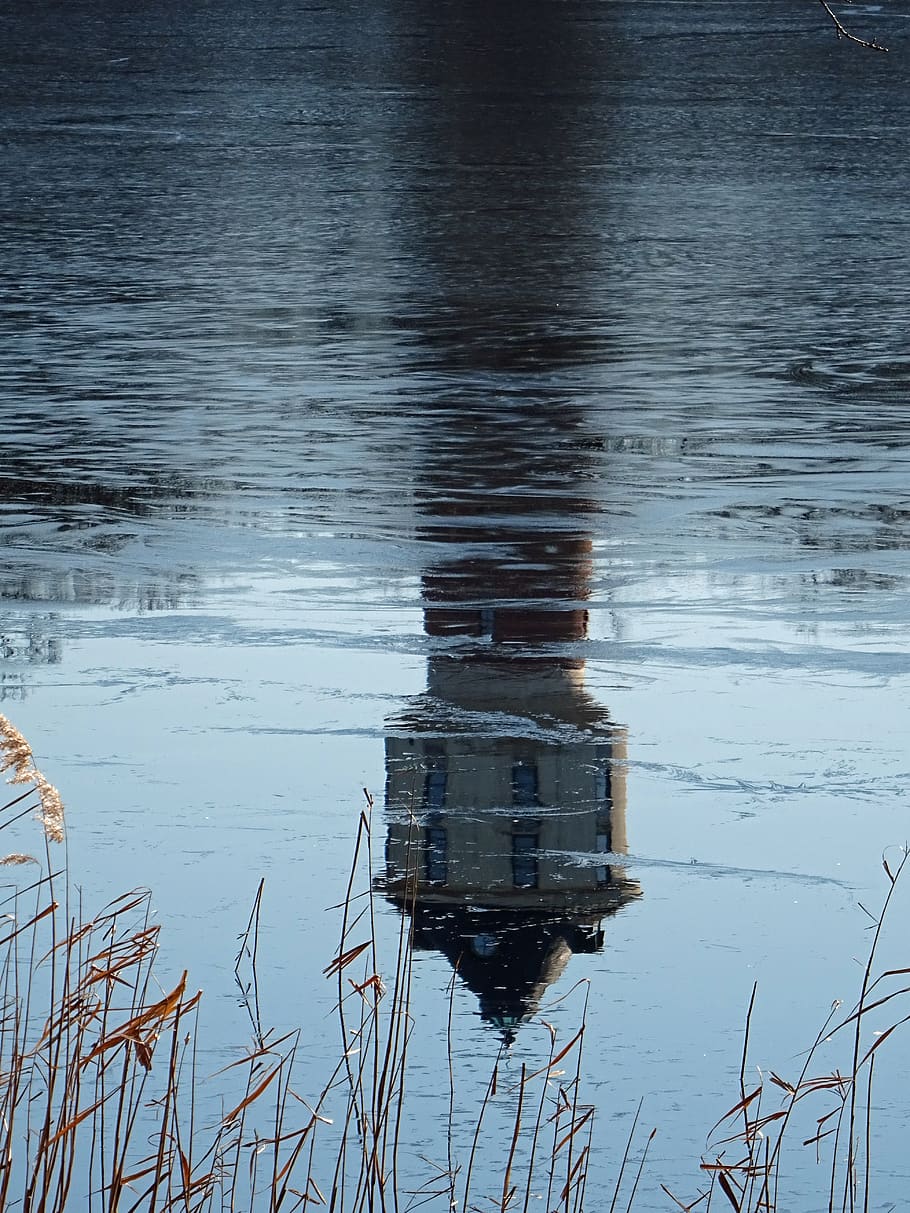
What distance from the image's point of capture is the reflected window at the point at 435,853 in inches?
245

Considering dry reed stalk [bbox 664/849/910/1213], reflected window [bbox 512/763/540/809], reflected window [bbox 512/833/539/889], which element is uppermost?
reflected window [bbox 512/763/540/809]

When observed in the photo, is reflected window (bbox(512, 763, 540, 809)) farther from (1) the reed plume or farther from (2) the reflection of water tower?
(1) the reed plume

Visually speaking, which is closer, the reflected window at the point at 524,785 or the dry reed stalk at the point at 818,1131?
the dry reed stalk at the point at 818,1131

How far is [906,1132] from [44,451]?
330 inches

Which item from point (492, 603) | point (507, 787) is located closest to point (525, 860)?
point (507, 787)

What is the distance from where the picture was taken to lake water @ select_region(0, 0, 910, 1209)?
5.65m

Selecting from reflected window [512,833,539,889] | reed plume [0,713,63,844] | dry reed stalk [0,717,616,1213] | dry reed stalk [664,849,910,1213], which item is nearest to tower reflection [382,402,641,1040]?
reflected window [512,833,539,889]

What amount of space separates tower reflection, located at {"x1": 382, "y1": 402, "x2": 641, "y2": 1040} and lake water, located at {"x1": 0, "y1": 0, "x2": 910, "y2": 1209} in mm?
20

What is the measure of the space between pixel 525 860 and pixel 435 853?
0.27 meters

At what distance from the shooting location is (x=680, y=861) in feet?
20.8

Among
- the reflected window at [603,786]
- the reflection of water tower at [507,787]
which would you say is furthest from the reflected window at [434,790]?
the reflected window at [603,786]

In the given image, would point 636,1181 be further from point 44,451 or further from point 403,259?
point 403,259

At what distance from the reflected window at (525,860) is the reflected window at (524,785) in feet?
1.13

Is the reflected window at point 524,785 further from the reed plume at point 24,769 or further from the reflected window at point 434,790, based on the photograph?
the reed plume at point 24,769
